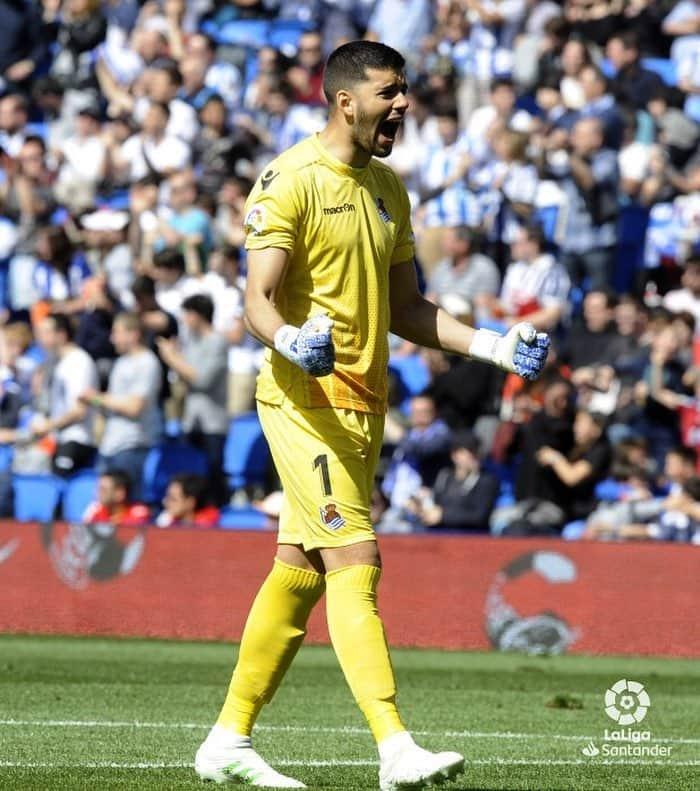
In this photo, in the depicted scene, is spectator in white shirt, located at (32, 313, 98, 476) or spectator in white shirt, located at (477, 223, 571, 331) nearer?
spectator in white shirt, located at (32, 313, 98, 476)

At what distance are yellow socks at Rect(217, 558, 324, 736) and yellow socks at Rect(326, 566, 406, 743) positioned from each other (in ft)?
0.85

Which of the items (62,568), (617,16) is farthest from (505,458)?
(617,16)

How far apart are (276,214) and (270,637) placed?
1.56 meters

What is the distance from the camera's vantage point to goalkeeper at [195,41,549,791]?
248 inches

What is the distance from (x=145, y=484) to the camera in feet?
50.8

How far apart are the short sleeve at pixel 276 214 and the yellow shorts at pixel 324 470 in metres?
0.59

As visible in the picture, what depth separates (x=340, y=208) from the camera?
651cm

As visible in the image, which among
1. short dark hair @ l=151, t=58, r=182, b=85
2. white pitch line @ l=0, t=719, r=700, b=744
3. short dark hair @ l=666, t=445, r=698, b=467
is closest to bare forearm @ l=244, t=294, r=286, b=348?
white pitch line @ l=0, t=719, r=700, b=744

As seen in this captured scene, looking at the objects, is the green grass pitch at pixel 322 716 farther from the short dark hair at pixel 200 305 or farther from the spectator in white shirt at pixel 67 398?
the short dark hair at pixel 200 305

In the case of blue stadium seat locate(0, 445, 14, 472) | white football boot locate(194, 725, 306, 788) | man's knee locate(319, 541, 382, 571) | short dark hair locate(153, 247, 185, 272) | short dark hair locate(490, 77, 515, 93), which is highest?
short dark hair locate(490, 77, 515, 93)

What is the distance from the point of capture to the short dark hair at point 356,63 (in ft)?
21.1

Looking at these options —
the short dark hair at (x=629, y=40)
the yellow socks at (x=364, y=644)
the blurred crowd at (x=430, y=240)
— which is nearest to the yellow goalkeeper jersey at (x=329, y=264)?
the yellow socks at (x=364, y=644)

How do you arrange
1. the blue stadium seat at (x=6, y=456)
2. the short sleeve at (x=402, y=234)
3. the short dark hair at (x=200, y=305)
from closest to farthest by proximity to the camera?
the short sleeve at (x=402, y=234) < the short dark hair at (x=200, y=305) < the blue stadium seat at (x=6, y=456)

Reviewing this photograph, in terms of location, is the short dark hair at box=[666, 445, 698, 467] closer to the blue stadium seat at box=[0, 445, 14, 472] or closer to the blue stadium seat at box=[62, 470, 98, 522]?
the blue stadium seat at box=[62, 470, 98, 522]
